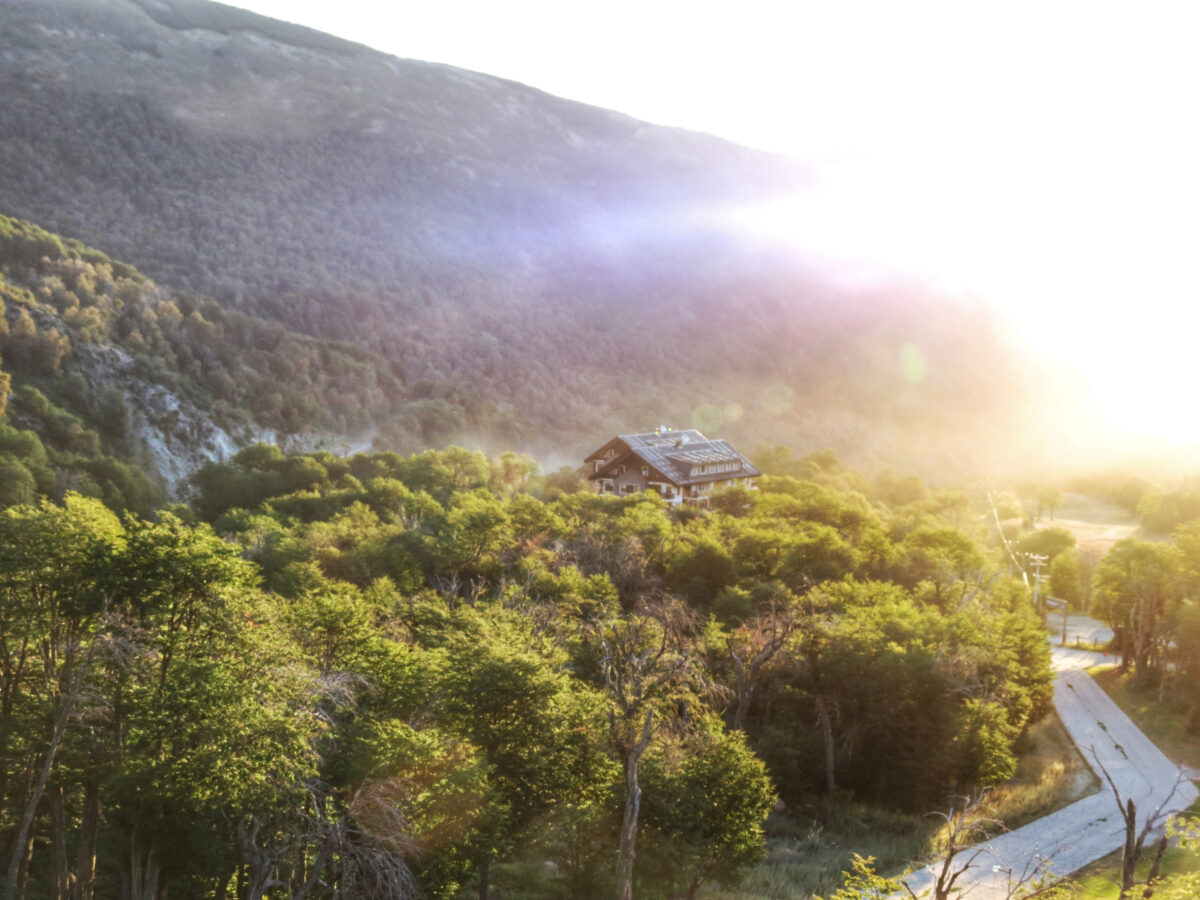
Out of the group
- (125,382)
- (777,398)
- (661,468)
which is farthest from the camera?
(777,398)

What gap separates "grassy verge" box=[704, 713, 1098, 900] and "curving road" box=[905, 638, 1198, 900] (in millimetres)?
766

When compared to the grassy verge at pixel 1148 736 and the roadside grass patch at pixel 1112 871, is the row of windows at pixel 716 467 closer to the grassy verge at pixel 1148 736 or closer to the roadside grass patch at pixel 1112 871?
the grassy verge at pixel 1148 736

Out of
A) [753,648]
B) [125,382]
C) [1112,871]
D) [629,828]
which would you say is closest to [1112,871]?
[1112,871]

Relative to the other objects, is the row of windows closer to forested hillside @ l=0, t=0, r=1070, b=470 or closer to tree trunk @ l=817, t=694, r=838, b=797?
forested hillside @ l=0, t=0, r=1070, b=470

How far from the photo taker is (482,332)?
158 meters

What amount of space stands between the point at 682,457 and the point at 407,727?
63.1 meters

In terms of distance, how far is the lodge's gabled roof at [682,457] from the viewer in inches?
3073

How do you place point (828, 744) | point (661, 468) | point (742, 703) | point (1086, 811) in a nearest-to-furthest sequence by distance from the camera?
point (742, 703)
point (828, 744)
point (1086, 811)
point (661, 468)

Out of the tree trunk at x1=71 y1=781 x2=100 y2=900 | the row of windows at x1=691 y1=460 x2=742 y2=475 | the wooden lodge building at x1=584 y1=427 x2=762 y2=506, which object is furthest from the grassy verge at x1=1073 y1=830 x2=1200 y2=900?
the row of windows at x1=691 y1=460 x2=742 y2=475

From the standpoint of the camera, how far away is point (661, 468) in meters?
77.0

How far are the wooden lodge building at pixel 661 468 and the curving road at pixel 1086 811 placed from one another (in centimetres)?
3469

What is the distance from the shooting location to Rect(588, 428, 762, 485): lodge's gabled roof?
78.1 metres

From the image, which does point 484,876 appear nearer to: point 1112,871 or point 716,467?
point 1112,871

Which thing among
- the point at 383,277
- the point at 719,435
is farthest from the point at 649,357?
the point at 383,277
